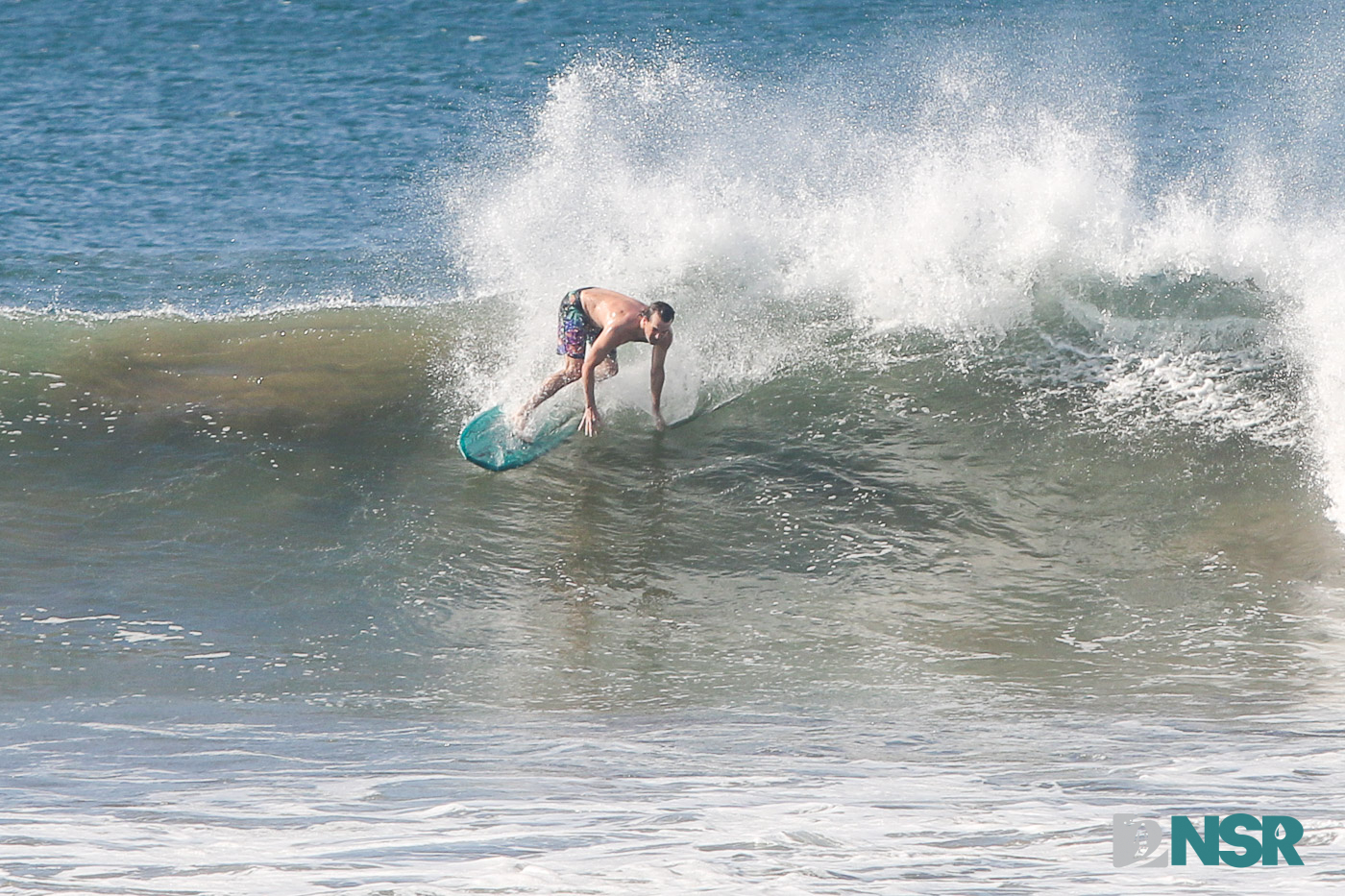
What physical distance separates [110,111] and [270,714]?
57.7 ft

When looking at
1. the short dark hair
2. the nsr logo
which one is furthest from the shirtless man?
the nsr logo

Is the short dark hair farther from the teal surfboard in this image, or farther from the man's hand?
the teal surfboard

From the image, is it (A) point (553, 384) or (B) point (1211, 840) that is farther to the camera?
(A) point (553, 384)

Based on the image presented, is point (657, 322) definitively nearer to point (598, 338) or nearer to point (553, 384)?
point (598, 338)

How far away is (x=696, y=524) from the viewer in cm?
812

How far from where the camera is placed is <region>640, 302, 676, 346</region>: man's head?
8.35 meters

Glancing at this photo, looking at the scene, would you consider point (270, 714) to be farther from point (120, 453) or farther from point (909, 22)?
point (909, 22)

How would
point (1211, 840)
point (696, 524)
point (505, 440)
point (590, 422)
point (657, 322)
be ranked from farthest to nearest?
point (505, 440), point (590, 422), point (657, 322), point (696, 524), point (1211, 840)

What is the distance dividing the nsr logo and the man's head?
475cm

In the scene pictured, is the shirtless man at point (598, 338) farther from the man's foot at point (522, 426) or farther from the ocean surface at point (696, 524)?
the ocean surface at point (696, 524)

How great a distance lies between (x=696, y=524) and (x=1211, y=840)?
4.34 m

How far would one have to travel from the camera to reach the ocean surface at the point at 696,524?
14.6 feet

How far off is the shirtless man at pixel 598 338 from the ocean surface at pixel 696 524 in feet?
1.41

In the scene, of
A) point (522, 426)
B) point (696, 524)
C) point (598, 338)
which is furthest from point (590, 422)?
point (696, 524)
